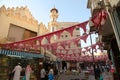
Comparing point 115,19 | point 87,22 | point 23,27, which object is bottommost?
point 115,19

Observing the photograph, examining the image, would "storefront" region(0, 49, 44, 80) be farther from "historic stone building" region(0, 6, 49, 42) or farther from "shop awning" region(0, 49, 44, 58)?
"historic stone building" region(0, 6, 49, 42)

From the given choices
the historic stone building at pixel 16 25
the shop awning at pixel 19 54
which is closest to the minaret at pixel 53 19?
the historic stone building at pixel 16 25

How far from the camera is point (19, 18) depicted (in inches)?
644

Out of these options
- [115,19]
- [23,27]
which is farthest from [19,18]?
[115,19]

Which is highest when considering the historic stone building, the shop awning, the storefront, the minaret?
the minaret

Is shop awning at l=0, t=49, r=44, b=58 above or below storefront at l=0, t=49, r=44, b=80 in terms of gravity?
above

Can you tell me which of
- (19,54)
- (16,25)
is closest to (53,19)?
(16,25)

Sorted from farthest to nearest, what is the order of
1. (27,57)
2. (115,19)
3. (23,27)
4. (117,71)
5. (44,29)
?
(44,29)
(23,27)
(27,57)
(117,71)
(115,19)

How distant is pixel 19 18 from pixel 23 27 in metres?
1.13

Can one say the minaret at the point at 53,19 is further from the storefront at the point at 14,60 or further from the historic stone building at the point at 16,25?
the storefront at the point at 14,60

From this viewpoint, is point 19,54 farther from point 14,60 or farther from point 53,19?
point 53,19

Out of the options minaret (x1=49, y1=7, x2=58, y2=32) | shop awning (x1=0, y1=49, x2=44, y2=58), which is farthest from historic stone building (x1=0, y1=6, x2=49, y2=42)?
minaret (x1=49, y1=7, x2=58, y2=32)

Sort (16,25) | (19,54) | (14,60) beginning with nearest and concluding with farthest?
(19,54), (14,60), (16,25)

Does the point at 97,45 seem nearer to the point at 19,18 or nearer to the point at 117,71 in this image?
the point at 117,71
